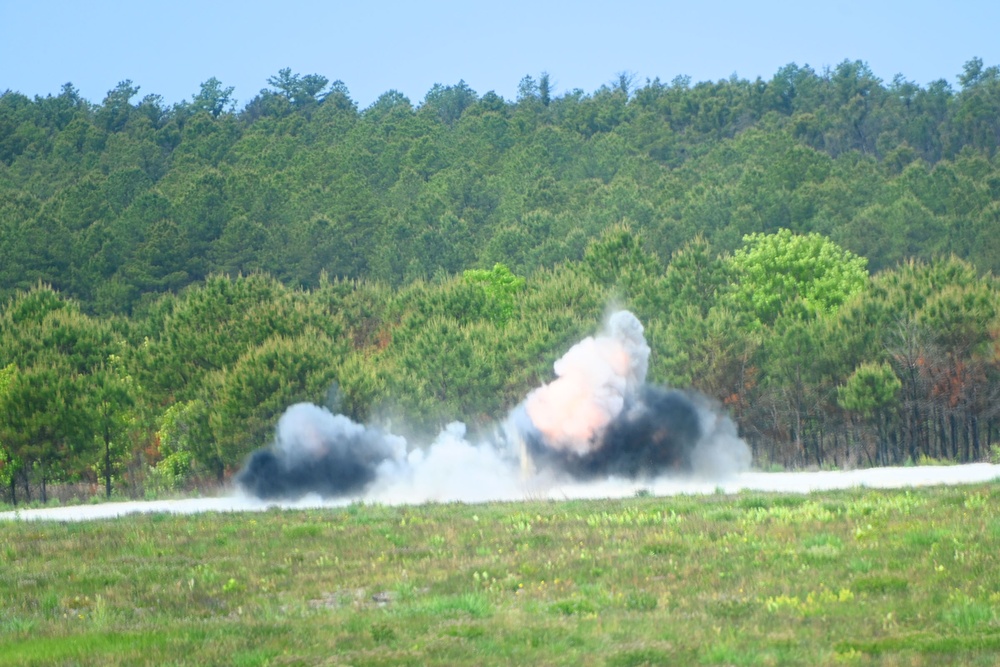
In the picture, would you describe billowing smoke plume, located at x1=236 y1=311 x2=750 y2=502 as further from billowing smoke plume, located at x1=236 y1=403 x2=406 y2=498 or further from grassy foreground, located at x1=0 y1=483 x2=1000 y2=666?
grassy foreground, located at x1=0 y1=483 x2=1000 y2=666

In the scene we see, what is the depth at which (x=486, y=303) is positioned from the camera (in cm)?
11006

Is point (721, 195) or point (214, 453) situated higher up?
point (721, 195)

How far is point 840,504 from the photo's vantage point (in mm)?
40750

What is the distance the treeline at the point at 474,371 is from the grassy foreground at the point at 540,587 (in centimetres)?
3187

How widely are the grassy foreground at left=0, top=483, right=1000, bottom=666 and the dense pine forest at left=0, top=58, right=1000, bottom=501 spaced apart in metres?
33.2

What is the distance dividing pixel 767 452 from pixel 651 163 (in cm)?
10907

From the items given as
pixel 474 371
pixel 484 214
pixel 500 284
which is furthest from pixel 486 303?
pixel 484 214

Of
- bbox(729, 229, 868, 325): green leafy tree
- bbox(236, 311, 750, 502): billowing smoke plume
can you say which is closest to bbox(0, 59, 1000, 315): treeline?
bbox(729, 229, 868, 325): green leafy tree

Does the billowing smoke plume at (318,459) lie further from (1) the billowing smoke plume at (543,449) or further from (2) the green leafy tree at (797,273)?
(2) the green leafy tree at (797,273)

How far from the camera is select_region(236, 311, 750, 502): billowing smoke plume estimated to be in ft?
202

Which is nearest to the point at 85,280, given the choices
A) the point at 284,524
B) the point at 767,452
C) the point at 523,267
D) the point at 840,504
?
the point at 523,267

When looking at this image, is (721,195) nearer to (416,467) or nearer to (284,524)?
(416,467)

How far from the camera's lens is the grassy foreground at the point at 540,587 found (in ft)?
75.2

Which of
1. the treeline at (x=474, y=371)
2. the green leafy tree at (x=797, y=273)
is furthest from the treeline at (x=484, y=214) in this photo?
the treeline at (x=474, y=371)
